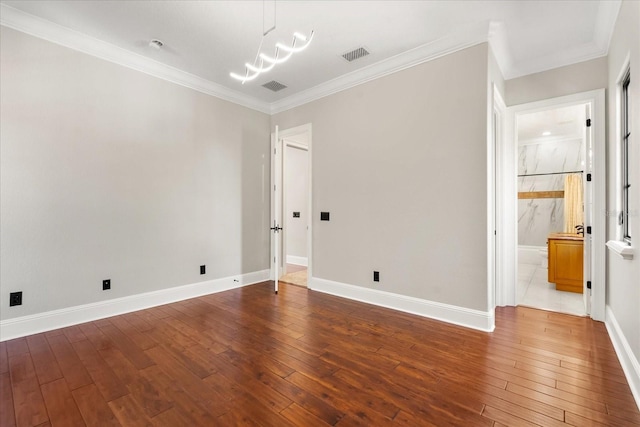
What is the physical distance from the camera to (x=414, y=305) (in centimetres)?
329

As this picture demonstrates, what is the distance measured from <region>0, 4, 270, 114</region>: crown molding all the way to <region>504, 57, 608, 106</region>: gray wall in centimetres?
384

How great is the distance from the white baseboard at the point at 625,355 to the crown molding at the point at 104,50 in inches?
200

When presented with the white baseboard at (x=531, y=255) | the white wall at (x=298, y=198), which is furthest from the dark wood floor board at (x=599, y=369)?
the white baseboard at (x=531, y=255)

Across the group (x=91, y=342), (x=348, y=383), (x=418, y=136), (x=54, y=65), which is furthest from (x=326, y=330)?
(x=54, y=65)

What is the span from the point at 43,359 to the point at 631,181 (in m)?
4.80

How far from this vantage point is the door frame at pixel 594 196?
3078mm

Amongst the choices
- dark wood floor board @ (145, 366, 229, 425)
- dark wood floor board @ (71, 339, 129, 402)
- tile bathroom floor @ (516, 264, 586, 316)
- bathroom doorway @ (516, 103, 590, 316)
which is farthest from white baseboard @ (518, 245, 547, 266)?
dark wood floor board @ (71, 339, 129, 402)

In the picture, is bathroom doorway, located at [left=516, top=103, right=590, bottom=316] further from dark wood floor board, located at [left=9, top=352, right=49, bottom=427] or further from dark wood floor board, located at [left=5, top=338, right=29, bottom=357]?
dark wood floor board, located at [left=5, top=338, right=29, bottom=357]

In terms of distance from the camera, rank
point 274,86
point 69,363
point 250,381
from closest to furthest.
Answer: point 250,381 → point 69,363 → point 274,86

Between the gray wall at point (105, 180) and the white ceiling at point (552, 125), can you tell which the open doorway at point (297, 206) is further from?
the white ceiling at point (552, 125)

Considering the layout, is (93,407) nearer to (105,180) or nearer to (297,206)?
(105,180)

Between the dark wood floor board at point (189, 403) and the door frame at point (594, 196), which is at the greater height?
the door frame at point (594, 196)

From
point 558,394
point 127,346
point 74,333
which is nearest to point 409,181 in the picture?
point 558,394

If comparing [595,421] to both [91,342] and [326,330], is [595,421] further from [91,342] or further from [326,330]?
[91,342]
